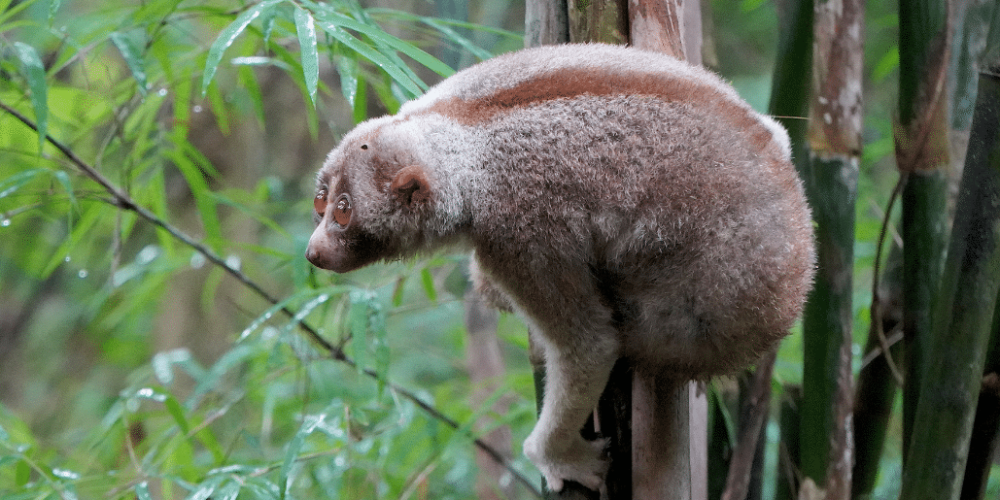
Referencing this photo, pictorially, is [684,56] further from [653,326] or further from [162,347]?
[162,347]

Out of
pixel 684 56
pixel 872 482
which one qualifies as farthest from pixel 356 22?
pixel 872 482

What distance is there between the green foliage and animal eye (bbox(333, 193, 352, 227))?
24cm

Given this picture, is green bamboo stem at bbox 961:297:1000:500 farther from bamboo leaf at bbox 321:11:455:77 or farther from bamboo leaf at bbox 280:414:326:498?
bamboo leaf at bbox 280:414:326:498

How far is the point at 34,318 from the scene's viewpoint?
7.35 meters

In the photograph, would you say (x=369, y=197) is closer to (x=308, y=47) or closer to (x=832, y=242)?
(x=308, y=47)

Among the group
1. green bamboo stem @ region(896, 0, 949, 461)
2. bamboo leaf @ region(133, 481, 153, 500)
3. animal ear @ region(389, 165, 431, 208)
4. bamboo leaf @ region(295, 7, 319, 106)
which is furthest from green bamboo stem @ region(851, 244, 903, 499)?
bamboo leaf @ region(133, 481, 153, 500)

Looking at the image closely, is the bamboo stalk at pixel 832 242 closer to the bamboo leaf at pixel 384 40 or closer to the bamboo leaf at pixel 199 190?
the bamboo leaf at pixel 384 40

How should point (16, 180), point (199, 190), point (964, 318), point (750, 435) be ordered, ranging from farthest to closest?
point (199, 190), point (16, 180), point (750, 435), point (964, 318)

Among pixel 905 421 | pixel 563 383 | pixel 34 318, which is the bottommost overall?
pixel 34 318

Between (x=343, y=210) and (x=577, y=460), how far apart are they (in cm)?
88

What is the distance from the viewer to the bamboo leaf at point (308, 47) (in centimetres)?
175

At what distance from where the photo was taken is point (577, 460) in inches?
78.0

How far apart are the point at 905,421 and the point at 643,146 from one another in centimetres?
115

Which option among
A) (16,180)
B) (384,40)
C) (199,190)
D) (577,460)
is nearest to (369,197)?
(384,40)
